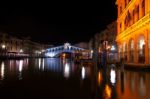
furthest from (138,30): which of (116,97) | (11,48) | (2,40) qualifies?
(11,48)

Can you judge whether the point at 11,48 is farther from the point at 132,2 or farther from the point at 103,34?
the point at 132,2

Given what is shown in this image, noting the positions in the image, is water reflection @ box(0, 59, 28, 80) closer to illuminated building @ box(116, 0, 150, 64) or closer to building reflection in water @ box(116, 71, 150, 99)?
building reflection in water @ box(116, 71, 150, 99)

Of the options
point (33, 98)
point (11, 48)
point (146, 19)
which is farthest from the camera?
point (11, 48)

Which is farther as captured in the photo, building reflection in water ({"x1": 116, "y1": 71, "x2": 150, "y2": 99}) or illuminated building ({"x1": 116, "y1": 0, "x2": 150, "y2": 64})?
illuminated building ({"x1": 116, "y1": 0, "x2": 150, "y2": 64})

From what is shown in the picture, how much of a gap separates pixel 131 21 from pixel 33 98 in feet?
112

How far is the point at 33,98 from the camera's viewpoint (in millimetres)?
11539

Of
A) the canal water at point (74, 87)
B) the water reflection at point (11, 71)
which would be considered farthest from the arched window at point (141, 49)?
the water reflection at point (11, 71)

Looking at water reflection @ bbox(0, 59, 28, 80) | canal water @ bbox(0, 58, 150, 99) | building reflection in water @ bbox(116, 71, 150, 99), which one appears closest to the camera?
building reflection in water @ bbox(116, 71, 150, 99)

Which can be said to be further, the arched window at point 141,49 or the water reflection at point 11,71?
the arched window at point 141,49

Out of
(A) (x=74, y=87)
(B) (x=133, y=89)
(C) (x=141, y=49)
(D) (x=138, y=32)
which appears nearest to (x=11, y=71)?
(A) (x=74, y=87)

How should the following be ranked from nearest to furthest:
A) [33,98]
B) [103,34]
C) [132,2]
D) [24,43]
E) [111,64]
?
[33,98] → [132,2] → [111,64] → [103,34] → [24,43]

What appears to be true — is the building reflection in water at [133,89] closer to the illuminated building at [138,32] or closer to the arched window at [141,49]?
the illuminated building at [138,32]

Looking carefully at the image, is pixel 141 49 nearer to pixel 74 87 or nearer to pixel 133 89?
pixel 133 89

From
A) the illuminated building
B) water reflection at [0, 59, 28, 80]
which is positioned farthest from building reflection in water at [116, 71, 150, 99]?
the illuminated building
